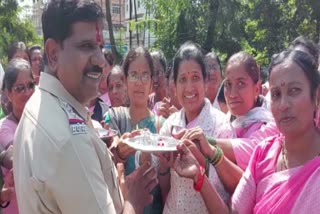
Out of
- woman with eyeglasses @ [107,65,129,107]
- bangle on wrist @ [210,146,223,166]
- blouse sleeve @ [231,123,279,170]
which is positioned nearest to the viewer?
bangle on wrist @ [210,146,223,166]

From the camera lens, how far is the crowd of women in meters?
2.04

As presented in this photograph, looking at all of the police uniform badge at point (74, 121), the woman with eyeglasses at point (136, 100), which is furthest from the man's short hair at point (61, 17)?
the woman with eyeglasses at point (136, 100)

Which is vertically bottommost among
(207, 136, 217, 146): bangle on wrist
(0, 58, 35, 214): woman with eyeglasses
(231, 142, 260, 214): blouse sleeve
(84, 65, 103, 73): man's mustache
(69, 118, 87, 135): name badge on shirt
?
(231, 142, 260, 214): blouse sleeve

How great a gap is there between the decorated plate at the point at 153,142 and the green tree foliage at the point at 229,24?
14.3 meters

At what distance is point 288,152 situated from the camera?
2102 millimetres

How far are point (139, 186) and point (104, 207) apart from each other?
23.5 inches

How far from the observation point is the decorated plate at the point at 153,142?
2.20 metres

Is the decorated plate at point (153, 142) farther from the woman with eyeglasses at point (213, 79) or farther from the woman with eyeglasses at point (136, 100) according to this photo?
the woman with eyeglasses at point (213, 79)

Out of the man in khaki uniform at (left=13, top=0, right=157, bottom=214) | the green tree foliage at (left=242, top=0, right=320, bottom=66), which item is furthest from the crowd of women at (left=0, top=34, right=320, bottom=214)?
the green tree foliage at (left=242, top=0, right=320, bottom=66)

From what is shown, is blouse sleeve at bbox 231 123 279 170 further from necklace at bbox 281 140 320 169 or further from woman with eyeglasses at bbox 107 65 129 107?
woman with eyeglasses at bbox 107 65 129 107

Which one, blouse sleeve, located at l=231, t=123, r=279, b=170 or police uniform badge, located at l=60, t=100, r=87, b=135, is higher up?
police uniform badge, located at l=60, t=100, r=87, b=135

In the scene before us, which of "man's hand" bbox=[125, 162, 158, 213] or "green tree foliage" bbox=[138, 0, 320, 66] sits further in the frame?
"green tree foliage" bbox=[138, 0, 320, 66]

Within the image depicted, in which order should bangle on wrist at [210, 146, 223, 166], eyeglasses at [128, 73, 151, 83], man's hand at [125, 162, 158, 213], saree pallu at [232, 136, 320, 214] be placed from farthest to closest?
1. eyeglasses at [128, 73, 151, 83]
2. bangle on wrist at [210, 146, 223, 166]
3. man's hand at [125, 162, 158, 213]
4. saree pallu at [232, 136, 320, 214]

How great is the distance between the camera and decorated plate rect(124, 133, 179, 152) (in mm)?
2203
